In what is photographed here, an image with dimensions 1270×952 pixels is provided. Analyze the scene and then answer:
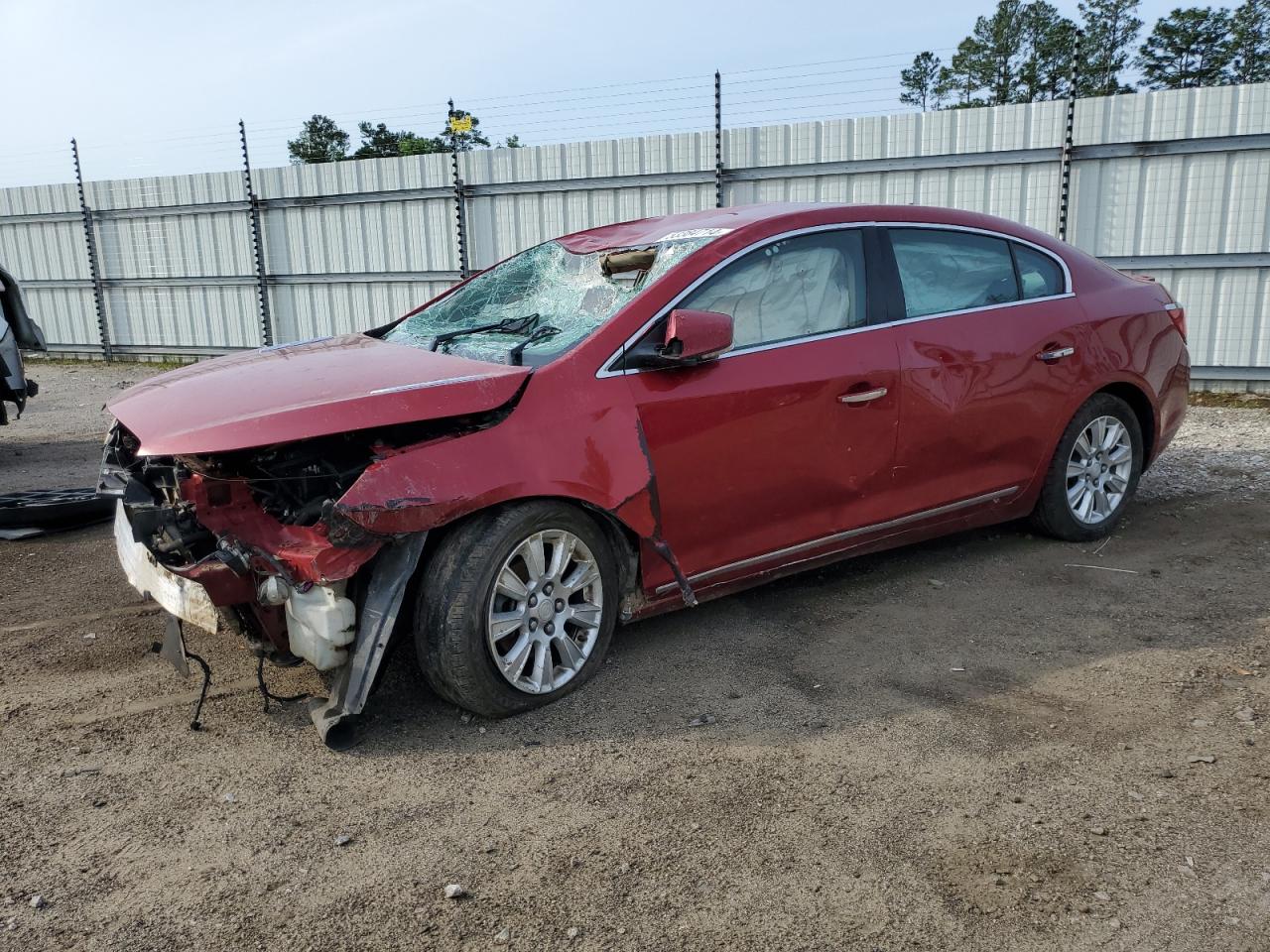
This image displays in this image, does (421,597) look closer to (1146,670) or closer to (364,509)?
(364,509)

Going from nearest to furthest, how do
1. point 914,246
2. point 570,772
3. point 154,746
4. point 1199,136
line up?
point 570,772
point 154,746
point 914,246
point 1199,136

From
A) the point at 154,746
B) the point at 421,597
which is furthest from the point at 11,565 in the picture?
the point at 421,597

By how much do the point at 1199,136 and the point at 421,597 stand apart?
29.8 feet

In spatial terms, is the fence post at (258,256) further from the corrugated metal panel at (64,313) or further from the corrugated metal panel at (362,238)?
the corrugated metal panel at (64,313)

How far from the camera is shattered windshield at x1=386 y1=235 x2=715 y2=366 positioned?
382 centimetres

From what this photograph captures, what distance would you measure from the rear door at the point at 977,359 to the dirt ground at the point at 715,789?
0.60 metres

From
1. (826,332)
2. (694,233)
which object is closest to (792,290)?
(826,332)

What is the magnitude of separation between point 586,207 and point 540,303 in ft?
27.1

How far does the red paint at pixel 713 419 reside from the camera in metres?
3.20

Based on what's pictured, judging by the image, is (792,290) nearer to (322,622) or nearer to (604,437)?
(604,437)

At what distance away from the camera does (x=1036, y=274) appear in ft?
15.9

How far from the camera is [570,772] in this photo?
3.13 metres

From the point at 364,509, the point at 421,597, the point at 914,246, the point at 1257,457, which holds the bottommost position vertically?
the point at 1257,457

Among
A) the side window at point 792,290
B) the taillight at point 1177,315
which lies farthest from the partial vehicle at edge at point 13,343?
the taillight at point 1177,315
